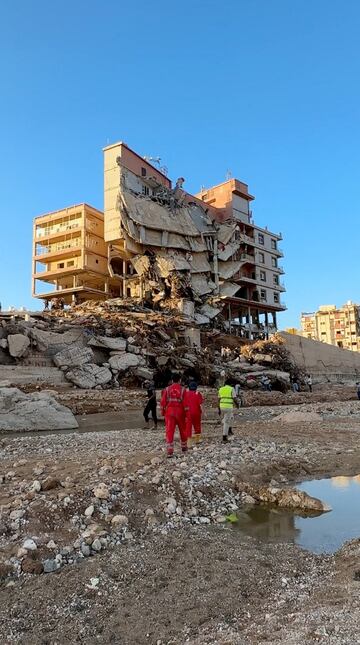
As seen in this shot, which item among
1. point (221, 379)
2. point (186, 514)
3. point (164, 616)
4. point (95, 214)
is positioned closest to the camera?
point (164, 616)

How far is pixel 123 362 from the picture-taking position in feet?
107

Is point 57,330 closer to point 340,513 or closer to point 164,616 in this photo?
point 340,513

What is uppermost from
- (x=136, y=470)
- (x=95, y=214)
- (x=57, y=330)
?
(x=95, y=214)

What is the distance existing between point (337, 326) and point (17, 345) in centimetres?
10995

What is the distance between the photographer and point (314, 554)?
5.66 metres

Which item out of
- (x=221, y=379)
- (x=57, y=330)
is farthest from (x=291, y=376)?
(x=57, y=330)

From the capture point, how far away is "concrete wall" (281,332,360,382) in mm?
54062

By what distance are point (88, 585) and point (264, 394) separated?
3043 centimetres

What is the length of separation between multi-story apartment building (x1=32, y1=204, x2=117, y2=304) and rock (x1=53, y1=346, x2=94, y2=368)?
2953 cm

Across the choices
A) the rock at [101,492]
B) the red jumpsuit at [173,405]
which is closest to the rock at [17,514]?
the rock at [101,492]

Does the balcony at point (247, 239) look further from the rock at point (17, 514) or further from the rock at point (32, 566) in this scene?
the rock at point (32, 566)

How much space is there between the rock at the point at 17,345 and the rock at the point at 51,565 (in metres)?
25.2

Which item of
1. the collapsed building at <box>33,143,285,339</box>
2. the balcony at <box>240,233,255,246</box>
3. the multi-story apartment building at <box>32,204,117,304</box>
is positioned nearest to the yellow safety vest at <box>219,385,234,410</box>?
the collapsed building at <box>33,143,285,339</box>

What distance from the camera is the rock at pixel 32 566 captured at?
16.5 ft
